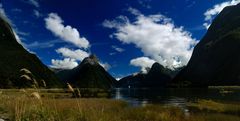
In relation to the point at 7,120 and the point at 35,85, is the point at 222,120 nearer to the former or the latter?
the point at 7,120

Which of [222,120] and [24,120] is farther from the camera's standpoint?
[222,120]

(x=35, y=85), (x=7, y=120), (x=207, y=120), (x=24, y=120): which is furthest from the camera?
(x=207, y=120)

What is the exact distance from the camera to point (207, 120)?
2830 centimetres

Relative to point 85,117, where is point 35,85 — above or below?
above

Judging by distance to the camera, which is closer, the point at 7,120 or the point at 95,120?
the point at 95,120

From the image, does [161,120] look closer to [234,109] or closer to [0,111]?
[0,111]

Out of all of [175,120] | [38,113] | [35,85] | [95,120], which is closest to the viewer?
[35,85]

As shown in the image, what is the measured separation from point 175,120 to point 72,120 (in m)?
13.4

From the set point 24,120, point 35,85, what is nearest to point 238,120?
point 24,120

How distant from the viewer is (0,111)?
21344mm

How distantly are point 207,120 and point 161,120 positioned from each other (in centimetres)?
510

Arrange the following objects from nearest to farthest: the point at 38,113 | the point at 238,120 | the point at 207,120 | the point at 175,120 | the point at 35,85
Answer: the point at 35,85 → the point at 38,113 → the point at 175,120 → the point at 207,120 → the point at 238,120

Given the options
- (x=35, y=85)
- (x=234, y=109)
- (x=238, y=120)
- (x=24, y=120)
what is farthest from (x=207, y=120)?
(x=35, y=85)

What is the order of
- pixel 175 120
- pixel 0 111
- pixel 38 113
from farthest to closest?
pixel 175 120
pixel 0 111
pixel 38 113
